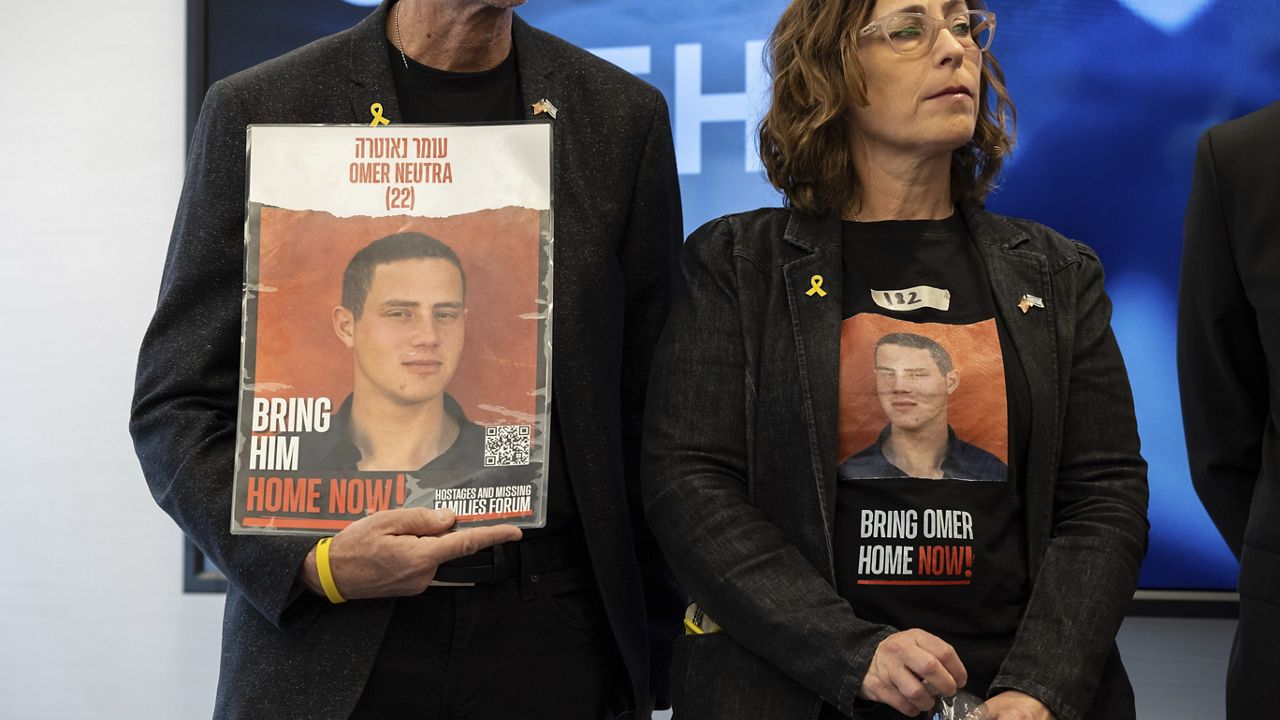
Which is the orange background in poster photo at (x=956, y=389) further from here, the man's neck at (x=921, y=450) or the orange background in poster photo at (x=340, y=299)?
the orange background in poster photo at (x=340, y=299)

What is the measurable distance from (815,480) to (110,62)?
2291 mm

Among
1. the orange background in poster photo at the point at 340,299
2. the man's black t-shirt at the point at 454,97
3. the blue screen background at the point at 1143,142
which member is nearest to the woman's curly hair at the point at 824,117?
the man's black t-shirt at the point at 454,97

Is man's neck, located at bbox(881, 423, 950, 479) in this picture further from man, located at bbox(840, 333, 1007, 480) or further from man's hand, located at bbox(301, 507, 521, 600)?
man's hand, located at bbox(301, 507, 521, 600)

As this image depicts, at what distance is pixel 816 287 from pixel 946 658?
50 cm

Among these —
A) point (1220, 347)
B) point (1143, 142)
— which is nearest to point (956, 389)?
point (1220, 347)

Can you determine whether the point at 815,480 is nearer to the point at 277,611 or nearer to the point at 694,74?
the point at 277,611

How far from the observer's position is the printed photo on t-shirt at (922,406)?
146 cm

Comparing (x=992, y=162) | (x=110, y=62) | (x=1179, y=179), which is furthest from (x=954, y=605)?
(x=110, y=62)

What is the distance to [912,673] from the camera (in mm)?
1296

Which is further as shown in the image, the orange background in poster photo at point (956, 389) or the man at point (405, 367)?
the orange background in poster photo at point (956, 389)

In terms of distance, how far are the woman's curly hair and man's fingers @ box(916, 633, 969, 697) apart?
0.62 m

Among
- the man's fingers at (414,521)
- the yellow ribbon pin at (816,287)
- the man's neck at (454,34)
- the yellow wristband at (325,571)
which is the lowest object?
the yellow wristband at (325,571)

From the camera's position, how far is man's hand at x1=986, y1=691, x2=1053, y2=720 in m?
1.32

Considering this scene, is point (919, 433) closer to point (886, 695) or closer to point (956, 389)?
point (956, 389)
